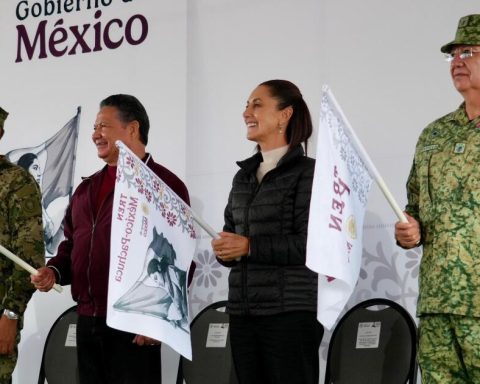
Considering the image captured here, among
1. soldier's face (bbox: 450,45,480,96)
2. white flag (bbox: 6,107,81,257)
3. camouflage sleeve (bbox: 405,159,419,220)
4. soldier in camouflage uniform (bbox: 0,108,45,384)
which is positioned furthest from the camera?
white flag (bbox: 6,107,81,257)

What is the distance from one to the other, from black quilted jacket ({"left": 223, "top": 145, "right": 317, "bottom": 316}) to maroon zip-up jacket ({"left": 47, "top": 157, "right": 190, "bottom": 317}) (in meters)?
0.53

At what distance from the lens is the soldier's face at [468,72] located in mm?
2984

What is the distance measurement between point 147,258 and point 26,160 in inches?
86.2

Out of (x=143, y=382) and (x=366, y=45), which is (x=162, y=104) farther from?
(x=143, y=382)

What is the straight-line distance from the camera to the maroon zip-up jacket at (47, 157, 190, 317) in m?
3.83

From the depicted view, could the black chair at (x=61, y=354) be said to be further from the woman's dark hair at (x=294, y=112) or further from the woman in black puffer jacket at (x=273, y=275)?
the woman's dark hair at (x=294, y=112)

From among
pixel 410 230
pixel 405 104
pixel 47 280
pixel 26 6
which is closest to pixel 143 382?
pixel 47 280

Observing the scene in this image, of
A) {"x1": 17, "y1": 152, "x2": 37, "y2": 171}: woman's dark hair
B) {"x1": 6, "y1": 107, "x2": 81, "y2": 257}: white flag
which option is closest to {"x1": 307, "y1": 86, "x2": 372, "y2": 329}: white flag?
{"x1": 6, "y1": 107, "x2": 81, "y2": 257}: white flag

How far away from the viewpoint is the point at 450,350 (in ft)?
9.28

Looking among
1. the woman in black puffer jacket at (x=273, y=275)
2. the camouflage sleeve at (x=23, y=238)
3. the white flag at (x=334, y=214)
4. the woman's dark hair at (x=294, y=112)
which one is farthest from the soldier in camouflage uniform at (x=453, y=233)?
the camouflage sleeve at (x=23, y=238)

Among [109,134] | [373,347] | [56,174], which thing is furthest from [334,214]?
[56,174]

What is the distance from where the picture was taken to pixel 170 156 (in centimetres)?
481

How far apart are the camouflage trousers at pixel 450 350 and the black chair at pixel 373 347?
2.79 feet

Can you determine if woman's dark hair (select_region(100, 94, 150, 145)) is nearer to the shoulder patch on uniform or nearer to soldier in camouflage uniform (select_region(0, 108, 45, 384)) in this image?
soldier in camouflage uniform (select_region(0, 108, 45, 384))
